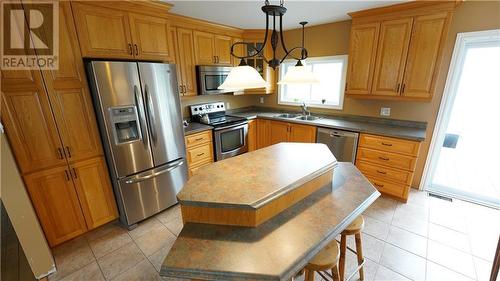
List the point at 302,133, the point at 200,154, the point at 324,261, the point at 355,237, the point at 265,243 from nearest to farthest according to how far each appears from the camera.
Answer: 1. the point at 265,243
2. the point at 324,261
3. the point at 355,237
4. the point at 200,154
5. the point at 302,133

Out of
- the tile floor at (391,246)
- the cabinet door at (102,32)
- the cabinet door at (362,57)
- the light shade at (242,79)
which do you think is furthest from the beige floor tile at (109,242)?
the cabinet door at (362,57)

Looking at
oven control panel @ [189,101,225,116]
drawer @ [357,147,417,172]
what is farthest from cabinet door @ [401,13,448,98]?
oven control panel @ [189,101,225,116]

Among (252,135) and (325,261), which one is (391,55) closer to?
(252,135)

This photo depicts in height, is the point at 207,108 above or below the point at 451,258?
above

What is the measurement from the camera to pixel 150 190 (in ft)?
8.11

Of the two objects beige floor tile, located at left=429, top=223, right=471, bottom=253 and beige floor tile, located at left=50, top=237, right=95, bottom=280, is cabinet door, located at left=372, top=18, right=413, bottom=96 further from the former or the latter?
beige floor tile, located at left=50, top=237, right=95, bottom=280

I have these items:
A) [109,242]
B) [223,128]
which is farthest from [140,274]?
[223,128]

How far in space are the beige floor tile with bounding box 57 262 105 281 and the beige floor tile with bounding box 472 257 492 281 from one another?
10.4 feet

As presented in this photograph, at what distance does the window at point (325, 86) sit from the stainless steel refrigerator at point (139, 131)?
2.19 metres

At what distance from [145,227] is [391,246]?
2.63 m

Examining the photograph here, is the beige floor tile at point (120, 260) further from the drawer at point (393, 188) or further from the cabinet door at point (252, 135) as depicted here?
the drawer at point (393, 188)

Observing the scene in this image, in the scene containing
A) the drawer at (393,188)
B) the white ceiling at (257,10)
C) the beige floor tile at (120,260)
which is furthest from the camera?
the drawer at (393,188)

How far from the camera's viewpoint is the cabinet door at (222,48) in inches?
134

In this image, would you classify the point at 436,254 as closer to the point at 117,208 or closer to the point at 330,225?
the point at 330,225
